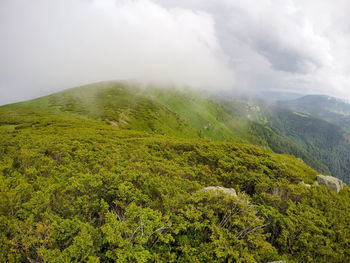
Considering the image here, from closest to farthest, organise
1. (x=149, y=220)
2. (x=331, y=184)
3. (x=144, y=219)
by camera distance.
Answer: (x=144, y=219) < (x=149, y=220) < (x=331, y=184)

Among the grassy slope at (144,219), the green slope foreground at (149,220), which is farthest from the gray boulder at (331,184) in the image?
the grassy slope at (144,219)

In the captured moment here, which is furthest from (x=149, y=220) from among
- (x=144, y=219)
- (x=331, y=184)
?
(x=331, y=184)

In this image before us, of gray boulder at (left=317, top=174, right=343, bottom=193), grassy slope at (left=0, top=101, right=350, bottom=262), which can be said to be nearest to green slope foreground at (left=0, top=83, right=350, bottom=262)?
grassy slope at (left=0, top=101, right=350, bottom=262)

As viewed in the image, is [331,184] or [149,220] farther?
[331,184]

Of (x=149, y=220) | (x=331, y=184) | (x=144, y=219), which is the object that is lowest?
(x=331, y=184)

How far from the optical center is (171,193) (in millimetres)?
19562

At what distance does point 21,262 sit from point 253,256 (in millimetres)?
18696

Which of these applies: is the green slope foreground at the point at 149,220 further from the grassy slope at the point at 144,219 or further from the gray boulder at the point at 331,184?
the gray boulder at the point at 331,184

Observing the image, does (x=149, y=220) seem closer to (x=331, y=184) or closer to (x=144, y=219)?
(x=144, y=219)

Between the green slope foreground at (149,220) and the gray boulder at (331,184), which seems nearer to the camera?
the green slope foreground at (149,220)


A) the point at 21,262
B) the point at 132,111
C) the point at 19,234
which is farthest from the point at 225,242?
the point at 132,111

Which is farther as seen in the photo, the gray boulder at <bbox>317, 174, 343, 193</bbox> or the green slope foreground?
the gray boulder at <bbox>317, 174, 343, 193</bbox>

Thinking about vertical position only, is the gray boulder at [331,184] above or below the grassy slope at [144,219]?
below

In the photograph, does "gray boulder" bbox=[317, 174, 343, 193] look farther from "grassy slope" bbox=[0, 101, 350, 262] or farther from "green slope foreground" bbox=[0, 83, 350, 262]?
"grassy slope" bbox=[0, 101, 350, 262]
